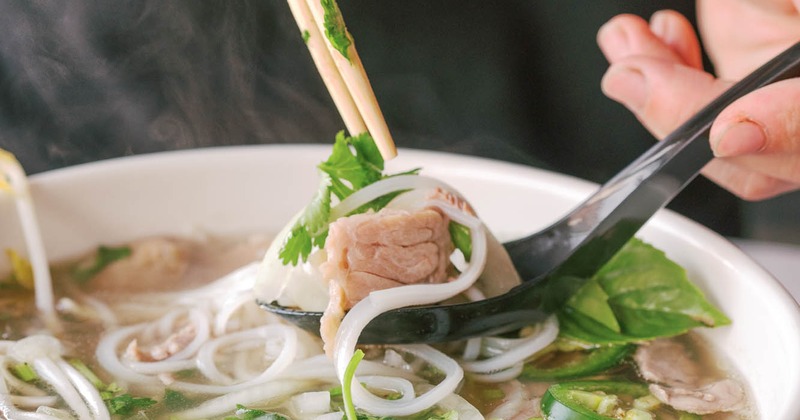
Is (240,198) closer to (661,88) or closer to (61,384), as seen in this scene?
(61,384)

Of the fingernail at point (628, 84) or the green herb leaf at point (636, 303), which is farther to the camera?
the fingernail at point (628, 84)

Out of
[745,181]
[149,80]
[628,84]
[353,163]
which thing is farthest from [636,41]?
[149,80]

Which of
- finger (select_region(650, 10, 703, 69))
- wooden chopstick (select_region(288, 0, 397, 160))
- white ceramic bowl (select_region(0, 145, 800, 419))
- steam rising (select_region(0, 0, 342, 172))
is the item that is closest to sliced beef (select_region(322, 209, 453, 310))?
wooden chopstick (select_region(288, 0, 397, 160))

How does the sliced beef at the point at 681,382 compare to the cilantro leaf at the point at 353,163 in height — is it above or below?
below

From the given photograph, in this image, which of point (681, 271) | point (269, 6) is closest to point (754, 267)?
point (681, 271)

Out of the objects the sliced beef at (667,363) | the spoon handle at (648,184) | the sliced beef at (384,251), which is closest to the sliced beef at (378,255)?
the sliced beef at (384,251)

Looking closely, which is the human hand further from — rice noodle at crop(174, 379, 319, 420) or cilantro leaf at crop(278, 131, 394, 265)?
rice noodle at crop(174, 379, 319, 420)

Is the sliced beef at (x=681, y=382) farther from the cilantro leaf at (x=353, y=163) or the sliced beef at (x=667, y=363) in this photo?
the cilantro leaf at (x=353, y=163)
